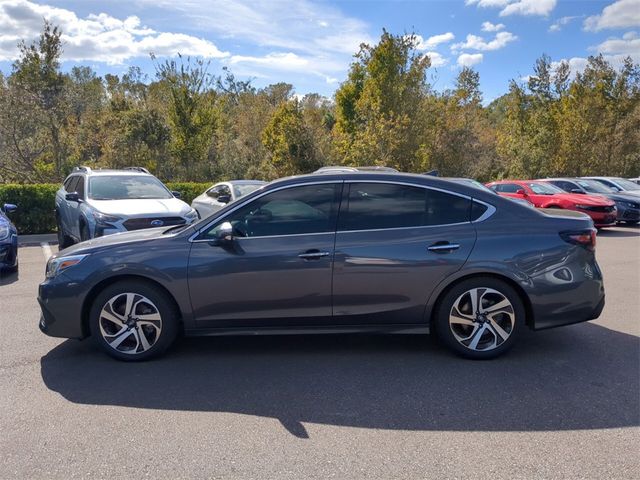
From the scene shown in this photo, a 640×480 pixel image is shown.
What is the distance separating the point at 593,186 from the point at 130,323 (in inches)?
679

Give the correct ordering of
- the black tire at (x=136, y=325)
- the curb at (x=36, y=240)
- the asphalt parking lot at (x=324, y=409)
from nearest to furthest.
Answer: the asphalt parking lot at (x=324, y=409) < the black tire at (x=136, y=325) < the curb at (x=36, y=240)

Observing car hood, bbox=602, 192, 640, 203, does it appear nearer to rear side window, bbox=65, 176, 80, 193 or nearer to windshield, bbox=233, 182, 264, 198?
windshield, bbox=233, 182, 264, 198

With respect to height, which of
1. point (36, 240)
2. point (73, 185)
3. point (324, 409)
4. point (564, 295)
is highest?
point (73, 185)

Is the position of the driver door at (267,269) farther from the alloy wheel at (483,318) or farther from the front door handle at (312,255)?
the alloy wheel at (483,318)

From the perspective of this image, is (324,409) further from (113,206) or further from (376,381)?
(113,206)

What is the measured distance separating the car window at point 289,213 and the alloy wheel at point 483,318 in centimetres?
132

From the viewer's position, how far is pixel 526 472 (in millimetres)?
2912

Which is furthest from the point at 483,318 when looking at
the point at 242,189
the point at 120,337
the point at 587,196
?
the point at 587,196

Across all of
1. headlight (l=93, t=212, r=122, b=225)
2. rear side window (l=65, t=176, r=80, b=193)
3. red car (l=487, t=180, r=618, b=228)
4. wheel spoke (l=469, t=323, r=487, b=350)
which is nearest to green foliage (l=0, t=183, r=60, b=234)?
rear side window (l=65, t=176, r=80, b=193)

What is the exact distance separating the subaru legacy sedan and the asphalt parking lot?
1.12ft

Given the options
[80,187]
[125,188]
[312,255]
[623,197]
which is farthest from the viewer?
[623,197]

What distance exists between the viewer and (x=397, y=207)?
15.1ft

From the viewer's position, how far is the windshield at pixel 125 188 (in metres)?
9.48

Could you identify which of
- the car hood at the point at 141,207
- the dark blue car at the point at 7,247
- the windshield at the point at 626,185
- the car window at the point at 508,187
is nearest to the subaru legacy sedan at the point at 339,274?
the car hood at the point at 141,207
